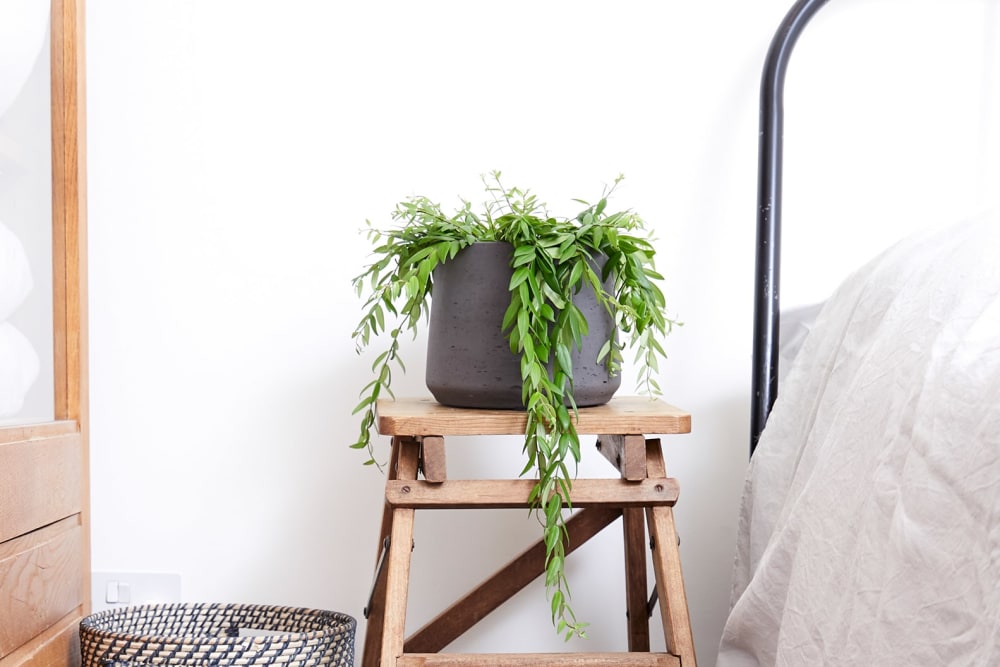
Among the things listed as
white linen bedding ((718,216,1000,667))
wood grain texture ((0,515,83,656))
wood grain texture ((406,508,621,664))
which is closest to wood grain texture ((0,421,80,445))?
wood grain texture ((0,515,83,656))

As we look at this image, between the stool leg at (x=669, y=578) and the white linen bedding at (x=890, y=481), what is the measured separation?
0.24ft

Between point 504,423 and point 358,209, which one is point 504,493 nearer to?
point 504,423

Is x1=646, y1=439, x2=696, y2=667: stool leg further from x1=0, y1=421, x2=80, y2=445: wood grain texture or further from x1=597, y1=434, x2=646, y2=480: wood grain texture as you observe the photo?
x1=0, y1=421, x2=80, y2=445: wood grain texture

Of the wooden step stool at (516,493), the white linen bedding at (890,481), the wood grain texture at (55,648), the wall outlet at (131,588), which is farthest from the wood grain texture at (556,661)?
the wall outlet at (131,588)

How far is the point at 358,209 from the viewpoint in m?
1.37

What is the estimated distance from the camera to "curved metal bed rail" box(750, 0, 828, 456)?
48.3 inches

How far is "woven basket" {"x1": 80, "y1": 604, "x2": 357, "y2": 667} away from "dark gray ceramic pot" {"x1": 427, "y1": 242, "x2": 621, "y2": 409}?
312 mm

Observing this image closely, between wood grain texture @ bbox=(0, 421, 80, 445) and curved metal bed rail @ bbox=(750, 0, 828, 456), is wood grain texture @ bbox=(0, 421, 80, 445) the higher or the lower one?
the lower one

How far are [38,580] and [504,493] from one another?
57cm

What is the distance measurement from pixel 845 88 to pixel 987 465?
36.0 inches

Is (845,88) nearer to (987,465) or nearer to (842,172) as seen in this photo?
(842,172)

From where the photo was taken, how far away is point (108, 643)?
3.18 feet

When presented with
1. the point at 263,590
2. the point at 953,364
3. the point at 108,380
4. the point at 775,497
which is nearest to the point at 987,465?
the point at 953,364

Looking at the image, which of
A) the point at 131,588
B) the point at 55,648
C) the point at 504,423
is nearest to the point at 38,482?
the point at 55,648
